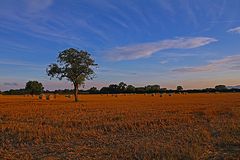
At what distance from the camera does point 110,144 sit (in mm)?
12547

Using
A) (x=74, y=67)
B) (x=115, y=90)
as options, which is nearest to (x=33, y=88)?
(x=115, y=90)

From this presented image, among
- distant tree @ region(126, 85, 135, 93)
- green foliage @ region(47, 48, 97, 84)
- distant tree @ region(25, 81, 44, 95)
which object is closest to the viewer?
green foliage @ region(47, 48, 97, 84)

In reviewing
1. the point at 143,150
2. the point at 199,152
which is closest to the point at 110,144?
the point at 143,150

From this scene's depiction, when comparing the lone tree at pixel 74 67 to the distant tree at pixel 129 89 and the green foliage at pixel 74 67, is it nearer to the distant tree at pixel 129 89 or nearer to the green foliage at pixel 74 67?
the green foliage at pixel 74 67

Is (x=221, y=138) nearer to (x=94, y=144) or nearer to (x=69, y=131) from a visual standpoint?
(x=94, y=144)

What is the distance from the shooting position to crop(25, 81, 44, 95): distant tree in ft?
506

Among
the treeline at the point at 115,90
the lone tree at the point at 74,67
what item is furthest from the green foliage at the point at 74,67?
the treeline at the point at 115,90

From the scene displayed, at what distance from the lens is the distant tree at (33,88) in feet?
506

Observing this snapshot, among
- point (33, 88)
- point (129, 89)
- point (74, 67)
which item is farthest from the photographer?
point (129, 89)

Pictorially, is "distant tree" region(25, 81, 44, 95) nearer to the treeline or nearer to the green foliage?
the treeline

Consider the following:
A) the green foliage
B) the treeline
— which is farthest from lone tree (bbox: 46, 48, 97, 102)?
the treeline

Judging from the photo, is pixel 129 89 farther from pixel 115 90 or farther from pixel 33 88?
pixel 33 88

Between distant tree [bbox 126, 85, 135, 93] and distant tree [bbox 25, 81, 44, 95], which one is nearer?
distant tree [bbox 25, 81, 44, 95]

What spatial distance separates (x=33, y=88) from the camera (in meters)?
154
